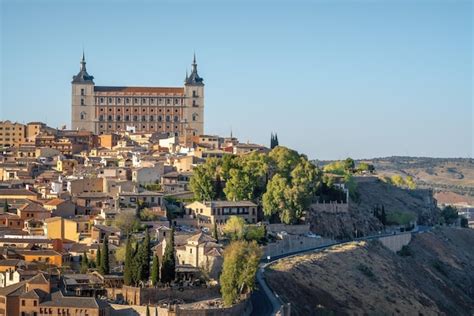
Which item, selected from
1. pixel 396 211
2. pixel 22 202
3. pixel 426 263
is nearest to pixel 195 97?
pixel 396 211

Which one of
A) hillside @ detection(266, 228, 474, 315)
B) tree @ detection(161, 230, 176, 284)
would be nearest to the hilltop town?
tree @ detection(161, 230, 176, 284)

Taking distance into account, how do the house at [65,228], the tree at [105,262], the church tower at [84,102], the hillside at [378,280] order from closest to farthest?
the tree at [105,262] → the house at [65,228] → the hillside at [378,280] → the church tower at [84,102]

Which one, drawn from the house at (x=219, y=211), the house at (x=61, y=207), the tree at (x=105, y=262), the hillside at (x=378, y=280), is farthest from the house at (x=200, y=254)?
the house at (x=61, y=207)

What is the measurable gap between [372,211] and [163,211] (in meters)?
37.7

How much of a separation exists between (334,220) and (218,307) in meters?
41.5

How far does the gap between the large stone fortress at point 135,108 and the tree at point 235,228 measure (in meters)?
69.1

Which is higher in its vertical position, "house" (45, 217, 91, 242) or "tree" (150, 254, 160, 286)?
"house" (45, 217, 91, 242)

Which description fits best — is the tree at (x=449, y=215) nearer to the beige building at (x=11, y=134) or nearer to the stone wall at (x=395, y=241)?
the stone wall at (x=395, y=241)

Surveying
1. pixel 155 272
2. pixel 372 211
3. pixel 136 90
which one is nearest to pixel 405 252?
pixel 372 211

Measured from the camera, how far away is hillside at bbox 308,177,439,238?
110 m

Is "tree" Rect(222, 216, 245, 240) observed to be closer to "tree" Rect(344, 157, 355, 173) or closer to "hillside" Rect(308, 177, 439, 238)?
"hillside" Rect(308, 177, 439, 238)

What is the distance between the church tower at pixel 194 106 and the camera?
163 metres

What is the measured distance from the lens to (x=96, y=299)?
68062 millimetres

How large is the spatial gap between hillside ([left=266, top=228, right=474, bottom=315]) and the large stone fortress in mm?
46904
